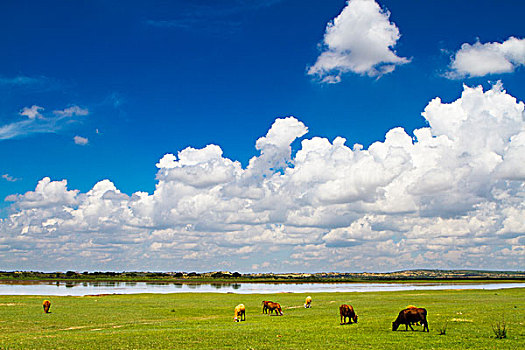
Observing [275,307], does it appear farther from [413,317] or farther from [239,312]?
[413,317]

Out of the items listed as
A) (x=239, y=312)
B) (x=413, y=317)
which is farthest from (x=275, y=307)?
(x=413, y=317)

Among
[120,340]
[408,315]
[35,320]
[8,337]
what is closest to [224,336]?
[120,340]

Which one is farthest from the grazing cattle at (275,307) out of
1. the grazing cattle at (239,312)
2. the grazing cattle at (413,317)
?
the grazing cattle at (413,317)

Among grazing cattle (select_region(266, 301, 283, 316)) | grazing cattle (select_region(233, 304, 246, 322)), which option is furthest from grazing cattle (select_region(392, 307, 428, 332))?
grazing cattle (select_region(266, 301, 283, 316))

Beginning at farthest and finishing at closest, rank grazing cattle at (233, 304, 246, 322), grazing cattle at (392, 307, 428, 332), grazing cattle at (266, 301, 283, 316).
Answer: grazing cattle at (266, 301, 283, 316)
grazing cattle at (233, 304, 246, 322)
grazing cattle at (392, 307, 428, 332)

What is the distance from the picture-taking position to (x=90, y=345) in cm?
2756

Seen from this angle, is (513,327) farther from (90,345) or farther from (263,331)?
(90,345)

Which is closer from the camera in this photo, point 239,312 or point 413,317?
point 413,317

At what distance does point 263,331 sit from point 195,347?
8.22 m

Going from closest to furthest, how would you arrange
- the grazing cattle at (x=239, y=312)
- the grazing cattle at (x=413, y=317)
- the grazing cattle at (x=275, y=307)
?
the grazing cattle at (x=413, y=317) < the grazing cattle at (x=239, y=312) < the grazing cattle at (x=275, y=307)

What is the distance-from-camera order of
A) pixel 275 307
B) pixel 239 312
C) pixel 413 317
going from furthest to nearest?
pixel 275 307
pixel 239 312
pixel 413 317

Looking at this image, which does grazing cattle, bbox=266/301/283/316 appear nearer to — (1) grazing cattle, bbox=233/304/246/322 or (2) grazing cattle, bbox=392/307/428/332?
(1) grazing cattle, bbox=233/304/246/322

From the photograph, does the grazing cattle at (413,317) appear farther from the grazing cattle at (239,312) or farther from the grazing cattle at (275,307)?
the grazing cattle at (275,307)

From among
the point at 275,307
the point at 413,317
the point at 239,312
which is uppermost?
the point at 413,317
